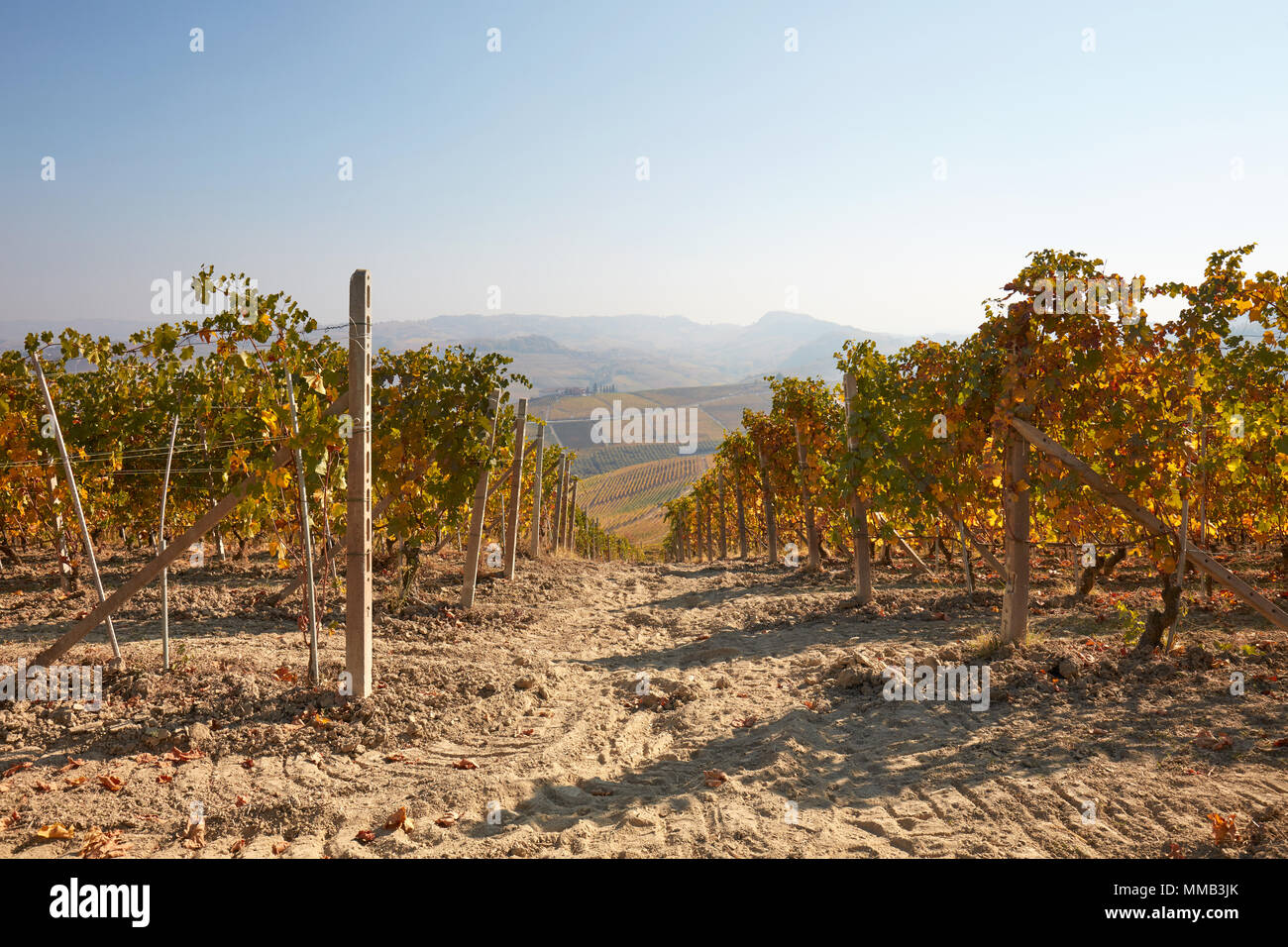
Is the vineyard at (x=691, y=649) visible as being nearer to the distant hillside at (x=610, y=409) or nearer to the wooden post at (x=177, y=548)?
the wooden post at (x=177, y=548)

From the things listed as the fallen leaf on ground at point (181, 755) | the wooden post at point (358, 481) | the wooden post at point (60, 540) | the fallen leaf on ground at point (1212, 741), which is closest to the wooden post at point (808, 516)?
the fallen leaf on ground at point (1212, 741)

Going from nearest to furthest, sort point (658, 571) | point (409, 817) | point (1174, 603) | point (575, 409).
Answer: point (409, 817) < point (1174, 603) < point (658, 571) < point (575, 409)

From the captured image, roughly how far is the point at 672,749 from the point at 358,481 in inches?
122

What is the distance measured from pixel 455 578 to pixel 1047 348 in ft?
29.4

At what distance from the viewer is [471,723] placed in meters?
5.59

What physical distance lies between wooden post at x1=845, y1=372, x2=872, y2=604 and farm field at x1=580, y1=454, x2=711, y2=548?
51605 millimetres

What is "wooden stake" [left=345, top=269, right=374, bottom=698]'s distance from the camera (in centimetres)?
556

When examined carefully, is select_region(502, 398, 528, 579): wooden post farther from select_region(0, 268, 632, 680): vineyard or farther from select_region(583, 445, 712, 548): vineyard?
select_region(583, 445, 712, 548): vineyard

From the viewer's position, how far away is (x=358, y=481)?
5594 mm

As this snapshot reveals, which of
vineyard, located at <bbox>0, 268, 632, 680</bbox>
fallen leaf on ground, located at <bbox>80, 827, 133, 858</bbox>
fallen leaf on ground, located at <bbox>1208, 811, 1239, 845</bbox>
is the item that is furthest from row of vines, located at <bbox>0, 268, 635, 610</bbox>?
fallen leaf on ground, located at <bbox>1208, 811, 1239, 845</bbox>

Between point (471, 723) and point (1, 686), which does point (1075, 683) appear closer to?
point (471, 723)

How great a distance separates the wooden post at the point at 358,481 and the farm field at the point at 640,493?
182ft

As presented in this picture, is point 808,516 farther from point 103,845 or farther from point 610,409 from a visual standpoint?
point 610,409

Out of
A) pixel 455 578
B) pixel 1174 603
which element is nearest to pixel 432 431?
pixel 455 578
